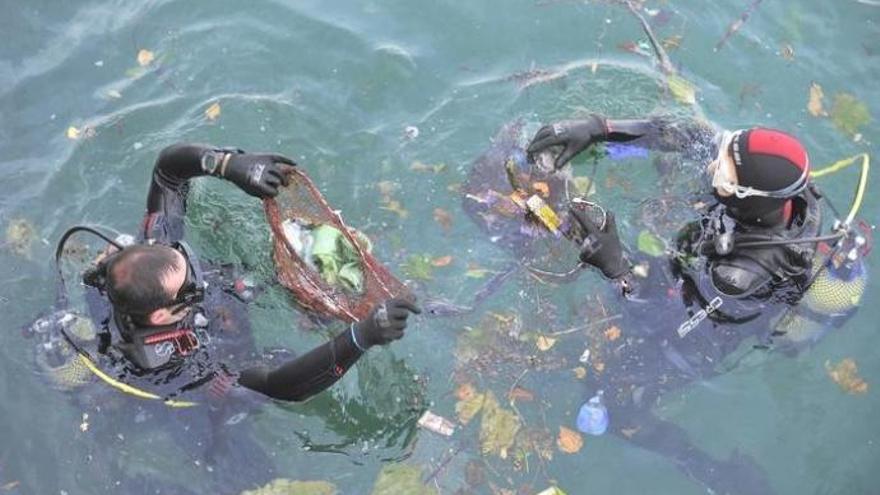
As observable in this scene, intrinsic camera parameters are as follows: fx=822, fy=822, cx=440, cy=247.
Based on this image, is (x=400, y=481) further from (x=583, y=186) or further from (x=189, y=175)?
(x=583, y=186)

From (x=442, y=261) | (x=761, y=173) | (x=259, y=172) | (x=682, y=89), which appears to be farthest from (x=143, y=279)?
(x=682, y=89)

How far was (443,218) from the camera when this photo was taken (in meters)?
5.83

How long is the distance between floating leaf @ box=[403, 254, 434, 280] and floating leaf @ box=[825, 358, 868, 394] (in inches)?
113

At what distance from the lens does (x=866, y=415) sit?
5.68 metres

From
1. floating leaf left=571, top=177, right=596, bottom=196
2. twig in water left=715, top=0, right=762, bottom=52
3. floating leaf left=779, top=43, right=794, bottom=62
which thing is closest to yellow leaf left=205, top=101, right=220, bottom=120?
floating leaf left=571, top=177, right=596, bottom=196

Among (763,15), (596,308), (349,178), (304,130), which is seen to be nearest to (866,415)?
(596,308)

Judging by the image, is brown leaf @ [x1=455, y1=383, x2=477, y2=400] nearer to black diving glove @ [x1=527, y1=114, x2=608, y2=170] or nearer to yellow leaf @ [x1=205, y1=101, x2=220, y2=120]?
black diving glove @ [x1=527, y1=114, x2=608, y2=170]

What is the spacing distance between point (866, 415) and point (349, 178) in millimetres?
3997

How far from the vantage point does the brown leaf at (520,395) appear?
17.7ft

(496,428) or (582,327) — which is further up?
(582,327)

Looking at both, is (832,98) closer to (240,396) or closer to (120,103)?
(240,396)

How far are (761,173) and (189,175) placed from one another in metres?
3.10

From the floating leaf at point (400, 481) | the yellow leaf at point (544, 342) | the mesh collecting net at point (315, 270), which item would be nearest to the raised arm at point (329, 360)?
the mesh collecting net at point (315, 270)

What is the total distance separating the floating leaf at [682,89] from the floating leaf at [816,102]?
0.96m
